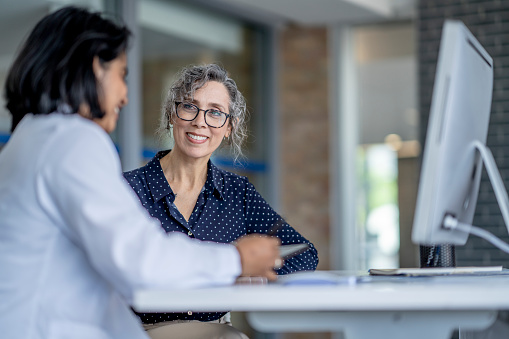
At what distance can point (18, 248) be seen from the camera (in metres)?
1.47

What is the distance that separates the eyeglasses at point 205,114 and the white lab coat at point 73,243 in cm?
112

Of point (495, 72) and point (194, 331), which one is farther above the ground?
point (495, 72)

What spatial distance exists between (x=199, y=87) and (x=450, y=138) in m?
1.19

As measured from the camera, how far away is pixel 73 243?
58.9 inches

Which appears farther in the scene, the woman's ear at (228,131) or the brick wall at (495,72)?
the brick wall at (495,72)

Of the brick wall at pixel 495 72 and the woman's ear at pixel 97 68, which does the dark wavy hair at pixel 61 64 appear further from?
the brick wall at pixel 495 72

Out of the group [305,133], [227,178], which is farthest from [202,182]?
[305,133]

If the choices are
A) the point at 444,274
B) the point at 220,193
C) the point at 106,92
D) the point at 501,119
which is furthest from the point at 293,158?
the point at 106,92

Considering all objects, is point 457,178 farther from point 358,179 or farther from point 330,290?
point 358,179

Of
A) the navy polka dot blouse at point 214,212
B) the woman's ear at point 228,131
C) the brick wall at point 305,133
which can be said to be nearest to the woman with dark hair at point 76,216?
the navy polka dot blouse at point 214,212

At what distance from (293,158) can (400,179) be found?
3.00 feet

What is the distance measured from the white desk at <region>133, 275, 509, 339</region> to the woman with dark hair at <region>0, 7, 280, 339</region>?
0.07 metres

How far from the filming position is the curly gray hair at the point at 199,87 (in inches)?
104

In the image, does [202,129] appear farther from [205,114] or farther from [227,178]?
[227,178]
